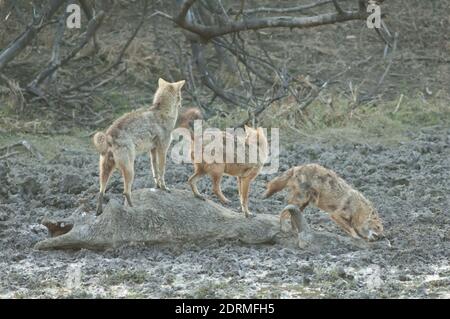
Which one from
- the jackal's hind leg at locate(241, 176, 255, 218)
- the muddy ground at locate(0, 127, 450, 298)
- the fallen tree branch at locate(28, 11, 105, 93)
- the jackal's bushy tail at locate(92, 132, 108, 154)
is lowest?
the muddy ground at locate(0, 127, 450, 298)

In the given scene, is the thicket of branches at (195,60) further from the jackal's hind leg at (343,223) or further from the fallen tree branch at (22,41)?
the jackal's hind leg at (343,223)

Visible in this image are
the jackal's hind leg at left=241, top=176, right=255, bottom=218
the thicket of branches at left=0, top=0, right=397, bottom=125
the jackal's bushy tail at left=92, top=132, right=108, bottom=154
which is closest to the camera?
the jackal's bushy tail at left=92, top=132, right=108, bottom=154

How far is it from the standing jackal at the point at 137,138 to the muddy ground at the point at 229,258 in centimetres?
49

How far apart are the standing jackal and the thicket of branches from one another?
4370mm

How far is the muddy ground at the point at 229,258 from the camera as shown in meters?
7.95

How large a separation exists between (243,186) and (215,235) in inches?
18.4

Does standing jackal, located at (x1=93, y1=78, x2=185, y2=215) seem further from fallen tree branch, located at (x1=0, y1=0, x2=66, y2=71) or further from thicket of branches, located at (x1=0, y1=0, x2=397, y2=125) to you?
fallen tree branch, located at (x1=0, y1=0, x2=66, y2=71)

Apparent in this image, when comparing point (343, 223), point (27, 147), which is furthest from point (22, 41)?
point (343, 223)

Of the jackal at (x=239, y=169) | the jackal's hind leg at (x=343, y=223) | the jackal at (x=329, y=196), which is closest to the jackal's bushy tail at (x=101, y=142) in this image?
the jackal at (x=239, y=169)

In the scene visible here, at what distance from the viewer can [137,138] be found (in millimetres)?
8688

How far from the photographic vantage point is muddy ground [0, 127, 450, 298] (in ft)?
26.1

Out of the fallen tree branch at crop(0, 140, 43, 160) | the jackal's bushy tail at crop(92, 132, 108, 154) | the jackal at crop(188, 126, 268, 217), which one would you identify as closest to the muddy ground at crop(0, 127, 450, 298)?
the jackal at crop(188, 126, 268, 217)
